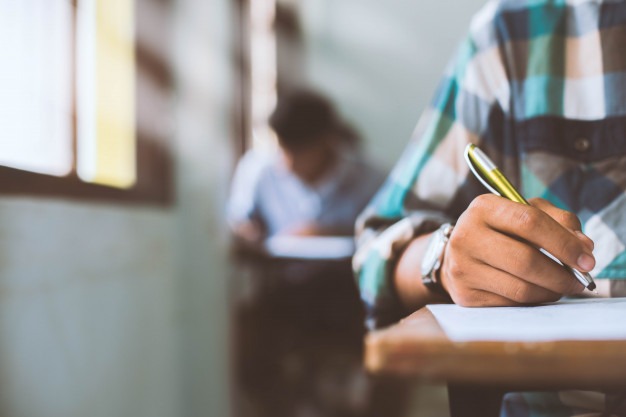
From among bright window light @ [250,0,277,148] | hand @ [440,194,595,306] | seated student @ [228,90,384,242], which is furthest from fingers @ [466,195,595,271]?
bright window light @ [250,0,277,148]

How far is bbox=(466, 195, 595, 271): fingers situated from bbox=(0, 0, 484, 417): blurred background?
151mm

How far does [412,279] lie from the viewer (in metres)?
0.58

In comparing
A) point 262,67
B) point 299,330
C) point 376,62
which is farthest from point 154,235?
point 376,62

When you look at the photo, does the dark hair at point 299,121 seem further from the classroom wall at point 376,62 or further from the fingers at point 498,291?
the fingers at point 498,291

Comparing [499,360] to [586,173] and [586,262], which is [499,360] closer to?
[586,262]

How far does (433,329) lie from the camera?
0.95ft

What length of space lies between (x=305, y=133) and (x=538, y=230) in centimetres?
205

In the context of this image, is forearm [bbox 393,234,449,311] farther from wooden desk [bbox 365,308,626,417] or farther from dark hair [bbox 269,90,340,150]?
dark hair [bbox 269,90,340,150]

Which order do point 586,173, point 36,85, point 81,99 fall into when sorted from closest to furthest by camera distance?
point 586,173
point 36,85
point 81,99

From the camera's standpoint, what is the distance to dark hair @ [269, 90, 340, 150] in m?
2.36

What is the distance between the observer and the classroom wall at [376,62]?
304 centimetres

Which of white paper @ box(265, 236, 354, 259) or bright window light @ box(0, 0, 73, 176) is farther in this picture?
white paper @ box(265, 236, 354, 259)

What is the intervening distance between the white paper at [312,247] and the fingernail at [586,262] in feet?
4.77

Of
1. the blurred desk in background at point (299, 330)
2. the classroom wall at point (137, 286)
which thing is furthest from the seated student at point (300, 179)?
the classroom wall at point (137, 286)
